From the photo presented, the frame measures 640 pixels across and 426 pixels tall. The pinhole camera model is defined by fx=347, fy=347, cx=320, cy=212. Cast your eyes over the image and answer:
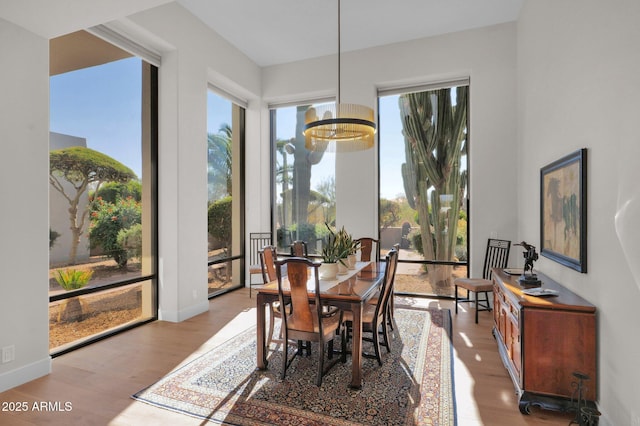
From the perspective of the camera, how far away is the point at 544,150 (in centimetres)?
361

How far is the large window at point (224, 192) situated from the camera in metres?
5.68

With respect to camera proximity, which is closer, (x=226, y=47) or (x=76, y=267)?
(x=76, y=267)

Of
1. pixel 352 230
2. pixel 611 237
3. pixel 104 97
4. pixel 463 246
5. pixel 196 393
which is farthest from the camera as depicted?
pixel 352 230

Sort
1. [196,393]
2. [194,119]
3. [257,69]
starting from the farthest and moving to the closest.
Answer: [257,69] < [194,119] < [196,393]

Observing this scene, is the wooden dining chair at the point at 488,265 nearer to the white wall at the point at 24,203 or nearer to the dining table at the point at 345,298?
the dining table at the point at 345,298

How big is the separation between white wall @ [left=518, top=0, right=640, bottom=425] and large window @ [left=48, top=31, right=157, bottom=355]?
14.8 feet

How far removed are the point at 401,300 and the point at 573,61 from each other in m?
Answer: 3.78

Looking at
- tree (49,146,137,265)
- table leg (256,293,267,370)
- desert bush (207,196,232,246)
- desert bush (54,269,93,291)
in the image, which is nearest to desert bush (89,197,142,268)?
tree (49,146,137,265)

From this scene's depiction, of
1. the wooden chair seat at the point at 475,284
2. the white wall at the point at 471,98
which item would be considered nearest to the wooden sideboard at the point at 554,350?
the wooden chair seat at the point at 475,284

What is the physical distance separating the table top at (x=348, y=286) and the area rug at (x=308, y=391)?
0.71m

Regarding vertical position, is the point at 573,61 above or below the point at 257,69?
below

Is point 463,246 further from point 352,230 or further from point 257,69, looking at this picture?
point 257,69

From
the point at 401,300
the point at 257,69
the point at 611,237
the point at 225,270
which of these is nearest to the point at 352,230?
the point at 401,300

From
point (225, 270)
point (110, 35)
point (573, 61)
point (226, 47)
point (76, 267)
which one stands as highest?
point (226, 47)
